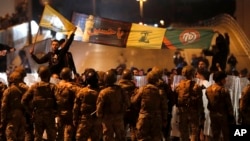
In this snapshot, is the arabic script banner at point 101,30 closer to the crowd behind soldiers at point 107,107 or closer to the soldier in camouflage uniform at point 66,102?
the crowd behind soldiers at point 107,107

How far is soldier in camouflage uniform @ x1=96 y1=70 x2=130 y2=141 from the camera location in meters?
9.52

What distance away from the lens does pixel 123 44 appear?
1530 cm

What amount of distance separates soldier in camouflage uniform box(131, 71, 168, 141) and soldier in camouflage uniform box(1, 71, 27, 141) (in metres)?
2.45

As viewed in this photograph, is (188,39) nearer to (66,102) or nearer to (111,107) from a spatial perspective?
(66,102)

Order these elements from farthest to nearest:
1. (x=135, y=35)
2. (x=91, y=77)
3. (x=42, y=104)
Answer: (x=135, y=35) → (x=42, y=104) → (x=91, y=77)

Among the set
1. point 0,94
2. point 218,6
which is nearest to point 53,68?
point 0,94

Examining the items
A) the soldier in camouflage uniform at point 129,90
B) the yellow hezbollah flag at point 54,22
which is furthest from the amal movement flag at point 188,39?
the soldier in camouflage uniform at point 129,90

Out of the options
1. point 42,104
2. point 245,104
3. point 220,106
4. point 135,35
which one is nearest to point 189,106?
point 220,106

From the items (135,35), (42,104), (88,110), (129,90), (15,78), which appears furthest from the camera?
(135,35)

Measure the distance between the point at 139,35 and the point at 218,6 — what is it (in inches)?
720

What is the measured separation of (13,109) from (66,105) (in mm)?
1150

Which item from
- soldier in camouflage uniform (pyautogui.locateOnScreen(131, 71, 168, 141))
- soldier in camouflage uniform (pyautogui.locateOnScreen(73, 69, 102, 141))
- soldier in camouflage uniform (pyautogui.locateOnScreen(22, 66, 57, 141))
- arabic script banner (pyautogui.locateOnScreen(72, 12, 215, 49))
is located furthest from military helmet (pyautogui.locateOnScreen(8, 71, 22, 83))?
arabic script banner (pyautogui.locateOnScreen(72, 12, 215, 49))

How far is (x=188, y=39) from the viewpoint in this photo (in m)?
14.6

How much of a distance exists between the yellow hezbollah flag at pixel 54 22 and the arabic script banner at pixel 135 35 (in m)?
1.11
